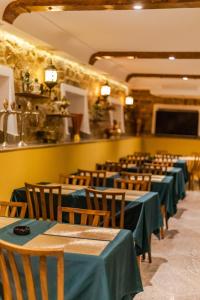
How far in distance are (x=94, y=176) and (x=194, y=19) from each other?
103 inches

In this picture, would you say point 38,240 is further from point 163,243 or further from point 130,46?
point 130,46

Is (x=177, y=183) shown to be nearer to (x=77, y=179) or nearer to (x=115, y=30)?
(x=77, y=179)

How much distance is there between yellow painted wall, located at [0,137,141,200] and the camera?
5.35m

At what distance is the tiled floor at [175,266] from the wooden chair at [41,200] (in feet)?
3.84

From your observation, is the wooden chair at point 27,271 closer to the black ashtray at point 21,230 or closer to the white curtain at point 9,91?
the black ashtray at point 21,230

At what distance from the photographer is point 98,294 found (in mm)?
2516

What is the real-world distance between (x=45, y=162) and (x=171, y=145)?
7.99 metres

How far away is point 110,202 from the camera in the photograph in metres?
4.88

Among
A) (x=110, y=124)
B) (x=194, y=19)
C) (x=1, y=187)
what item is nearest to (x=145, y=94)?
(x=110, y=124)

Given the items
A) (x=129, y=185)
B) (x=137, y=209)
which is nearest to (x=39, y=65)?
(x=129, y=185)

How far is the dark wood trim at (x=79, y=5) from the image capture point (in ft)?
15.8

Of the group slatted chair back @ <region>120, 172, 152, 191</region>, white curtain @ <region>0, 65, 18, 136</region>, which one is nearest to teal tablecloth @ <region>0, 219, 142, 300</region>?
slatted chair back @ <region>120, 172, 152, 191</region>

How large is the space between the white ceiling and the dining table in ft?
7.14

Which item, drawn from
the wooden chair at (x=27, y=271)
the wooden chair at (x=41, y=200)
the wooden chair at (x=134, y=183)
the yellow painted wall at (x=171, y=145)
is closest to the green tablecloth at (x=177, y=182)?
the wooden chair at (x=134, y=183)
